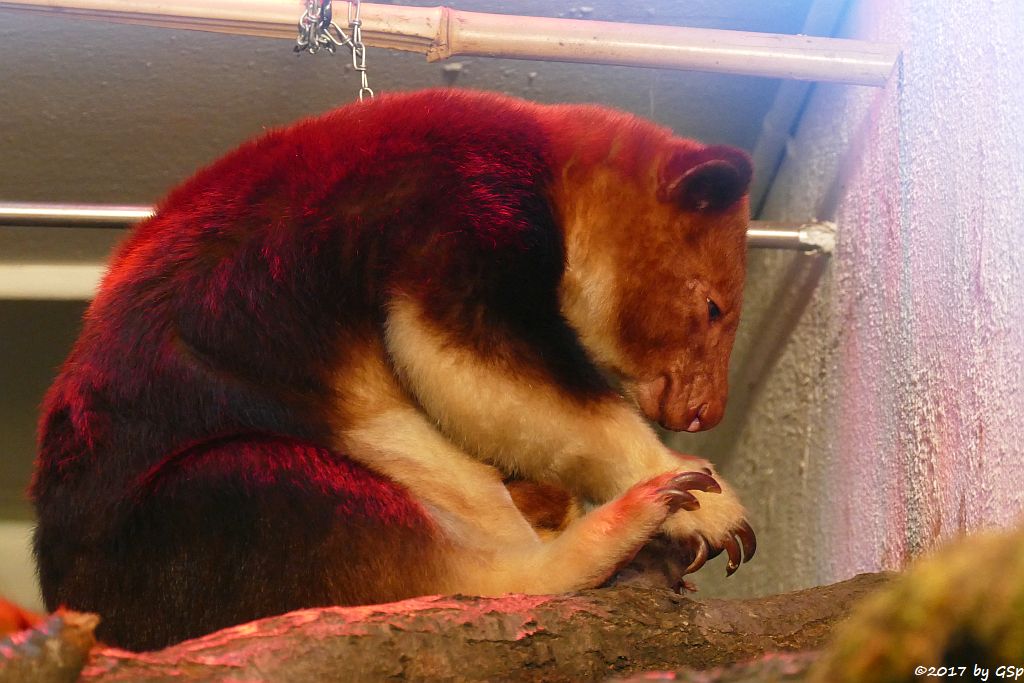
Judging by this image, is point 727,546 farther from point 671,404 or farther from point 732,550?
point 671,404

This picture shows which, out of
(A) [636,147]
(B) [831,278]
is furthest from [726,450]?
(A) [636,147]

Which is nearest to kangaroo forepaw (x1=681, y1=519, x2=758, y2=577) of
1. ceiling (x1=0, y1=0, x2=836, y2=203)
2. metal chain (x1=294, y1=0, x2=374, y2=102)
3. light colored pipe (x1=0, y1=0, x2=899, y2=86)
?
light colored pipe (x1=0, y1=0, x2=899, y2=86)

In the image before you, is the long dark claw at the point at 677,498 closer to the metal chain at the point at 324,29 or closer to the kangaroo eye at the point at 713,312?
the kangaroo eye at the point at 713,312

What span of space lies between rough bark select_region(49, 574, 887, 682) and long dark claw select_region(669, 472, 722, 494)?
158 millimetres

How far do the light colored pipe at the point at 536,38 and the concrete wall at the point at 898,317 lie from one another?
0.16 m

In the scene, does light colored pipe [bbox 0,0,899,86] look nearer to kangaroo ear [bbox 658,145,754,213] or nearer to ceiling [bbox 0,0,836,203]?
kangaroo ear [bbox 658,145,754,213]

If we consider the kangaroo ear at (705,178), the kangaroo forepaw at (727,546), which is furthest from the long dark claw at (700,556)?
the kangaroo ear at (705,178)

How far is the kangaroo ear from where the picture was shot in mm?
1677

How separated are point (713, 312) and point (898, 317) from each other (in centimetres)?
40

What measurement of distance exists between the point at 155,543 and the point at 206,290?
0.38m

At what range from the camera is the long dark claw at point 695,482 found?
1.41m

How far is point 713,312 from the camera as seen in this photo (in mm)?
1782

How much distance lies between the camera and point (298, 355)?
57.5 inches

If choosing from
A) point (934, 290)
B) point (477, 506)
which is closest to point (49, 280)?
point (477, 506)
